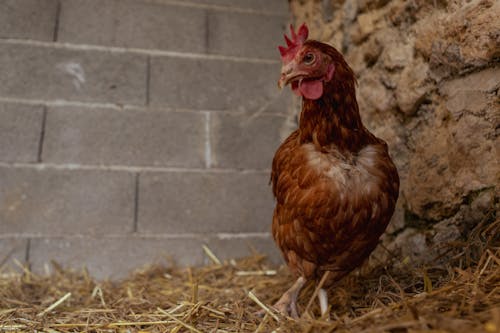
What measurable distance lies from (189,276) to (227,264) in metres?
0.30

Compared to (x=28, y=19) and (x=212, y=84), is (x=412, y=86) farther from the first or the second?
(x=28, y=19)

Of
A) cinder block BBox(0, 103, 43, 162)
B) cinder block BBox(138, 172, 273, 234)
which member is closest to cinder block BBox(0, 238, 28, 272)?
cinder block BBox(0, 103, 43, 162)

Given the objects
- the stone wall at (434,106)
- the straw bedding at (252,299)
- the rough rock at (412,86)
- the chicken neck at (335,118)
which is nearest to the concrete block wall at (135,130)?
the straw bedding at (252,299)

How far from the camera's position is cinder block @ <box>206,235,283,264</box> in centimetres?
280

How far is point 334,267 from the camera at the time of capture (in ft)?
5.47

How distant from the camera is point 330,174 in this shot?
1531 mm

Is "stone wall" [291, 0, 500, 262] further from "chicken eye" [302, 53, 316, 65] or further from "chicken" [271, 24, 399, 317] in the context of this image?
"chicken eye" [302, 53, 316, 65]

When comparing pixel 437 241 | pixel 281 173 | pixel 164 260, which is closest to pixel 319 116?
pixel 281 173

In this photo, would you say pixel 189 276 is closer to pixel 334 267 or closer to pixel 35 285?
pixel 35 285

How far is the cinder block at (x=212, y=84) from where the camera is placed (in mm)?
2818

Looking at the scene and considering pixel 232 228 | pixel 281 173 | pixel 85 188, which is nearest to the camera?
pixel 281 173

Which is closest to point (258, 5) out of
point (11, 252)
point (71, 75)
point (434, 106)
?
point (71, 75)

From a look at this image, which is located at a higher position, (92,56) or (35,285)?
(92,56)

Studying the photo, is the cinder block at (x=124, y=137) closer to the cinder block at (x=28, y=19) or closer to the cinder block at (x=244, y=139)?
the cinder block at (x=244, y=139)
